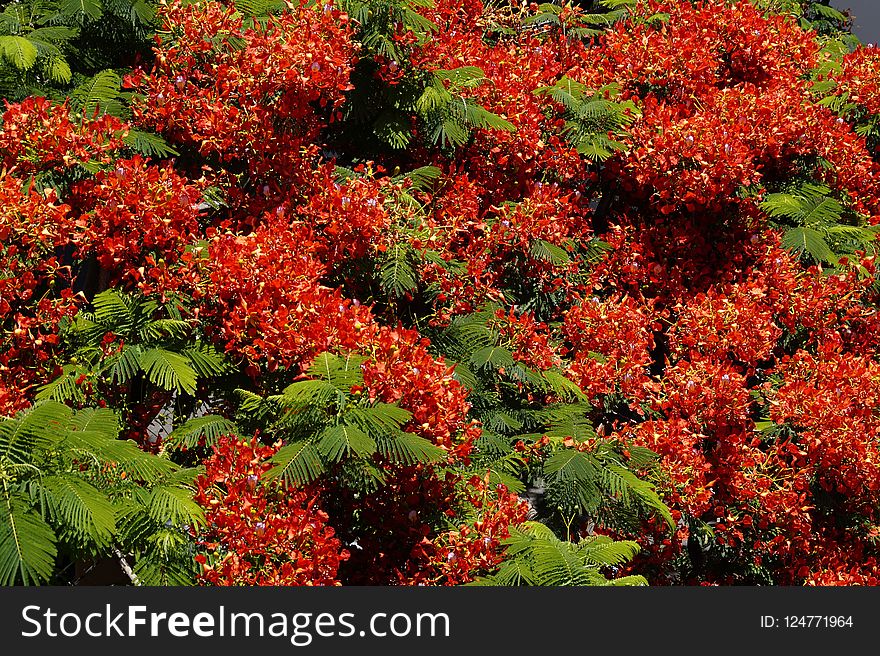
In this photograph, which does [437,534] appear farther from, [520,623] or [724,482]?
[724,482]

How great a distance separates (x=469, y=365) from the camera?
16.9 feet

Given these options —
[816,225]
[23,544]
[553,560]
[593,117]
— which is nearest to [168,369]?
[23,544]

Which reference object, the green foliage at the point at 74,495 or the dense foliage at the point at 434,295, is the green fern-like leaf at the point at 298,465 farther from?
the green foliage at the point at 74,495

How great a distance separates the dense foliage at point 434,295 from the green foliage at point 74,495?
0.6 inches

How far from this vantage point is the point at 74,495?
3.13m

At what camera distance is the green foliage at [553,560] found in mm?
4066


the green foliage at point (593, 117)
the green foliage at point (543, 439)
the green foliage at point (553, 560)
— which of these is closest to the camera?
the green foliage at point (553, 560)

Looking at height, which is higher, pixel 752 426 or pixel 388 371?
pixel 388 371

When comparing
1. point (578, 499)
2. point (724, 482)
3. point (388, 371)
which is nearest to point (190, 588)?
point (388, 371)

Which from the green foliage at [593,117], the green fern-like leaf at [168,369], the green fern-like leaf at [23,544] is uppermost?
the green foliage at [593,117]

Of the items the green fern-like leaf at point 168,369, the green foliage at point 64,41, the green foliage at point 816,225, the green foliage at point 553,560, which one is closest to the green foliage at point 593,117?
the green foliage at point 816,225

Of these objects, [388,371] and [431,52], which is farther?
[431,52]

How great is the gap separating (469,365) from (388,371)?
A: 50.9 inches

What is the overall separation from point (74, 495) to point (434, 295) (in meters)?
2.61
